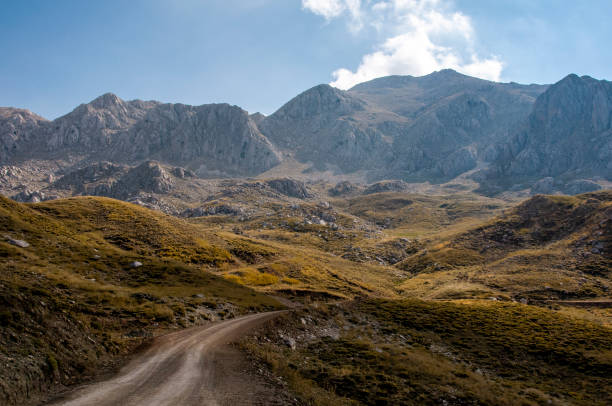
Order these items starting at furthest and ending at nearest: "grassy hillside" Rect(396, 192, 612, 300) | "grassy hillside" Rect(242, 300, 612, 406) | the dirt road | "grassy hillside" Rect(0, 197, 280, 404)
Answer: "grassy hillside" Rect(396, 192, 612, 300) → "grassy hillside" Rect(242, 300, 612, 406) → "grassy hillside" Rect(0, 197, 280, 404) → the dirt road

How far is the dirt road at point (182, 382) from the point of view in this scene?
15.1 meters

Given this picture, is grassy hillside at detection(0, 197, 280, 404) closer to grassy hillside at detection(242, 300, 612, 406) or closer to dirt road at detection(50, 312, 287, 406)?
dirt road at detection(50, 312, 287, 406)

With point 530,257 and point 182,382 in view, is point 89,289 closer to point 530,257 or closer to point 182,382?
point 182,382

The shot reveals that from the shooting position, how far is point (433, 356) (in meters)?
36.1

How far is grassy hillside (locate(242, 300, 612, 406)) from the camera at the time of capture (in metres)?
22.6

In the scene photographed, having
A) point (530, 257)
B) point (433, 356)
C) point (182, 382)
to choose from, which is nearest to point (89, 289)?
point (182, 382)

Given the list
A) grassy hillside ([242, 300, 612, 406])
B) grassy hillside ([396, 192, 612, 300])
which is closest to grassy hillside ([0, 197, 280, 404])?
grassy hillside ([242, 300, 612, 406])

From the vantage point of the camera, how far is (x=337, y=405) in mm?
17844

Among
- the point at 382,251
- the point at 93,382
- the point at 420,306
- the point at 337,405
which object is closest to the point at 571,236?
the point at 382,251

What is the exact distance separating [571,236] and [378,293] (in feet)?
302

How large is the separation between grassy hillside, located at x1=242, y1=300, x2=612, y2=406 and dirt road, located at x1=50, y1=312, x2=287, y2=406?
2695 millimetres

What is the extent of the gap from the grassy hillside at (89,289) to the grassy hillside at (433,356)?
11.3 metres

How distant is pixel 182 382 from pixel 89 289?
83.8 feet

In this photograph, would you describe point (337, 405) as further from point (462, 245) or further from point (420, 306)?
point (462, 245)
